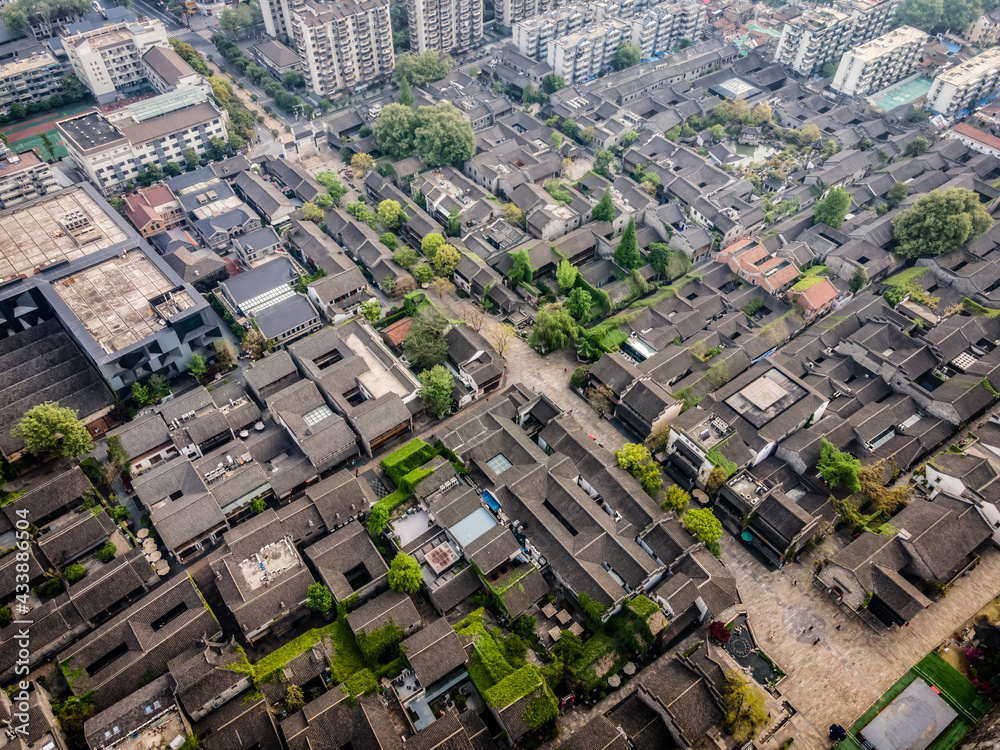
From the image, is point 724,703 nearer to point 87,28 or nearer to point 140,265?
point 140,265

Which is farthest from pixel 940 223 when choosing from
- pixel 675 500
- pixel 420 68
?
pixel 420 68

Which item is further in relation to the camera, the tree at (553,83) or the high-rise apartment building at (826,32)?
the high-rise apartment building at (826,32)

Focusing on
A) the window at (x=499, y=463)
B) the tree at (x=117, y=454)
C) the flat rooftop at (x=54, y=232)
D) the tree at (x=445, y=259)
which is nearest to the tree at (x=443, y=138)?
the tree at (x=445, y=259)

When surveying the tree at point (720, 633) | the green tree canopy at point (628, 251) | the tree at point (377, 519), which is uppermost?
the green tree canopy at point (628, 251)

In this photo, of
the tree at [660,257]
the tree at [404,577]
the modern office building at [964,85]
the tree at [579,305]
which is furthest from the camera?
the modern office building at [964,85]

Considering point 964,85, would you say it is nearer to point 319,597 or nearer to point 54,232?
point 319,597

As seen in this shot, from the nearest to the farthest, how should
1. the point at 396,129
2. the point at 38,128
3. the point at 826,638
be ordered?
1. the point at 826,638
2. the point at 396,129
3. the point at 38,128

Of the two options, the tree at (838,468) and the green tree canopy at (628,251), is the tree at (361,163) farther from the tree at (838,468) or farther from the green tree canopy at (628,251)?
the tree at (838,468)
